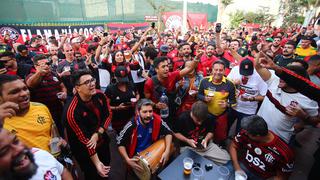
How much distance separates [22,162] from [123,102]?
262 centimetres

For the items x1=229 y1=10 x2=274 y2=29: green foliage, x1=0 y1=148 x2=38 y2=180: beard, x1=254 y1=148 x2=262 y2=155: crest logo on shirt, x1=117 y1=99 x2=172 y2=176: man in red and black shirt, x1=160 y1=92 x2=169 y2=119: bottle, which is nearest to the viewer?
x1=0 y1=148 x2=38 y2=180: beard

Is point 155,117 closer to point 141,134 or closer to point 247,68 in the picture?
point 141,134

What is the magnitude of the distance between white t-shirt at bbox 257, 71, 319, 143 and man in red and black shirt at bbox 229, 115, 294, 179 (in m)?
0.39

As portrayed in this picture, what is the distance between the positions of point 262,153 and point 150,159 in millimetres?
1631

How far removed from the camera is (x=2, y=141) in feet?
4.03

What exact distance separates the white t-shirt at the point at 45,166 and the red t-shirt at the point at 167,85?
7.27ft

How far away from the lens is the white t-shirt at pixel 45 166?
174 centimetres

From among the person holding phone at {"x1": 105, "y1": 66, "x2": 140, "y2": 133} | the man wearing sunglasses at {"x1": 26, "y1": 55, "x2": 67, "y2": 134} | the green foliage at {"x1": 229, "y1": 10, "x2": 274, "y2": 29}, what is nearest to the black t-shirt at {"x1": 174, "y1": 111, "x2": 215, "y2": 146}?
the person holding phone at {"x1": 105, "y1": 66, "x2": 140, "y2": 133}

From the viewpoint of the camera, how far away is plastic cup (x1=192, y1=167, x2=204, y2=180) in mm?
2504

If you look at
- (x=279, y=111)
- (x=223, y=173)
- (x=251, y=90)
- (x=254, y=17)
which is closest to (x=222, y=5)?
(x=254, y=17)

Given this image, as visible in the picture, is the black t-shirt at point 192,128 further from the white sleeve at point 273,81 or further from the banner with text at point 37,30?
the banner with text at point 37,30

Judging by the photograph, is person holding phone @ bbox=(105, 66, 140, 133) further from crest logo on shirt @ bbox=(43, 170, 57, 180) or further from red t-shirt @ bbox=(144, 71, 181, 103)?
crest logo on shirt @ bbox=(43, 170, 57, 180)

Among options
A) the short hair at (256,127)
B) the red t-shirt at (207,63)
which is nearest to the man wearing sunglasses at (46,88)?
the short hair at (256,127)

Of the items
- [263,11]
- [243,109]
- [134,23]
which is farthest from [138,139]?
[263,11]
